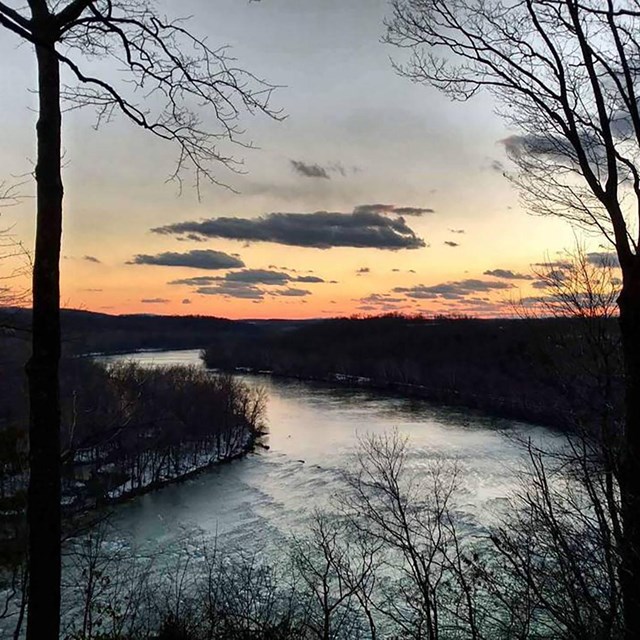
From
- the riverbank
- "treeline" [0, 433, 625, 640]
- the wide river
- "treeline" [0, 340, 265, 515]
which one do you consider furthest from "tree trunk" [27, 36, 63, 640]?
the riverbank

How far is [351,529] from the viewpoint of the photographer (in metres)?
13.9

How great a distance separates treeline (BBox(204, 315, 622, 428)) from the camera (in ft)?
15.8

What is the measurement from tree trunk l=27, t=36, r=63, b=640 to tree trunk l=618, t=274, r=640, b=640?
270 cm

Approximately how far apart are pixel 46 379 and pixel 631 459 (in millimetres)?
2984

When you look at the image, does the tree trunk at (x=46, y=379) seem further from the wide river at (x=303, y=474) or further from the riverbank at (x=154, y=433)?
the riverbank at (x=154, y=433)

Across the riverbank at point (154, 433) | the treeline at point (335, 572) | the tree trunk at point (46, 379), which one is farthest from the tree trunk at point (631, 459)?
the riverbank at point (154, 433)

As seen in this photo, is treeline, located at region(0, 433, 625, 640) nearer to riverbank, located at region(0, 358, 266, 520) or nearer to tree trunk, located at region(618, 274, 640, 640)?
tree trunk, located at region(618, 274, 640, 640)

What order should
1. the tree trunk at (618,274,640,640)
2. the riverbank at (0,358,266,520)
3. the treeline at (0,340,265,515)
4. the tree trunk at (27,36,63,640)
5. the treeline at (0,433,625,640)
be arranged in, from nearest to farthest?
the tree trunk at (27,36,63,640), the tree trunk at (618,274,640,640), the treeline at (0,433,625,640), the treeline at (0,340,265,515), the riverbank at (0,358,266,520)

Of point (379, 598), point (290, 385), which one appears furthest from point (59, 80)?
point (290, 385)

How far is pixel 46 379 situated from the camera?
8.12ft

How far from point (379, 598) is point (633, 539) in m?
9.54

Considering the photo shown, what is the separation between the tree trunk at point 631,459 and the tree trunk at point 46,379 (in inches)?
106

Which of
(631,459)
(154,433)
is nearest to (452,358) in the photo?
(154,433)

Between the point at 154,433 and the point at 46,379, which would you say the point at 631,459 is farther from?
the point at 154,433
